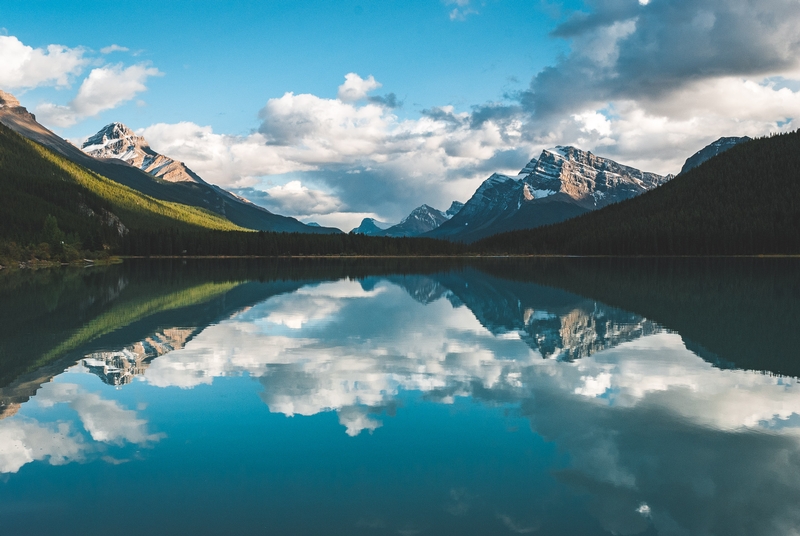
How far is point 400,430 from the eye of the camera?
1572 centimetres

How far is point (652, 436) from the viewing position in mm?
15312

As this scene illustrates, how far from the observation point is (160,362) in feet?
81.6

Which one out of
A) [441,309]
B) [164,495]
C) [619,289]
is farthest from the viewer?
[619,289]

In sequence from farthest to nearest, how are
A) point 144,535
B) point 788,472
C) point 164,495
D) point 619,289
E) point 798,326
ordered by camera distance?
point 619,289 → point 798,326 → point 788,472 → point 164,495 → point 144,535

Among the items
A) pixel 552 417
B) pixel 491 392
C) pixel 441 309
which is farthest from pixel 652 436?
pixel 441 309

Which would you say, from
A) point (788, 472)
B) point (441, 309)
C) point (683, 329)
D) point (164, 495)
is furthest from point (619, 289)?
point (164, 495)

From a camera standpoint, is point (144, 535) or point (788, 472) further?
point (788, 472)

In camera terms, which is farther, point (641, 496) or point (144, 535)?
point (641, 496)

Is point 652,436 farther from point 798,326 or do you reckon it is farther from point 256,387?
point 798,326

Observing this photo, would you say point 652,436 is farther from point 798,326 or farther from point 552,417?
point 798,326

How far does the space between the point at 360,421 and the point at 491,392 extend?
5.47 m

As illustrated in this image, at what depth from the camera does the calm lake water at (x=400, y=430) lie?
11.0 meters

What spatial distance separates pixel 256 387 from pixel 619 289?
168 feet

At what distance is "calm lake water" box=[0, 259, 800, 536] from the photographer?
10984 millimetres
